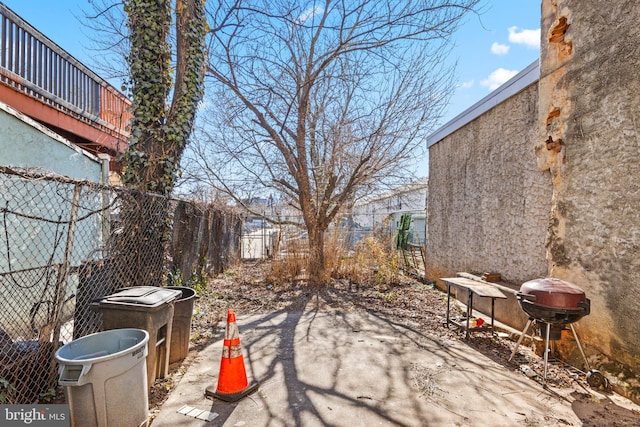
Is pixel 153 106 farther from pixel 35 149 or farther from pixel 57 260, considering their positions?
pixel 57 260

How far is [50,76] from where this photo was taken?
21.4 feet

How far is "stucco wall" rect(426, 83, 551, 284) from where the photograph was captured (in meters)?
5.05

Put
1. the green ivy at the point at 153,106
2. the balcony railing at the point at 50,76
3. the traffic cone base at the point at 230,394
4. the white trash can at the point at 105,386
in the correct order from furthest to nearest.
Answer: the balcony railing at the point at 50,76 < the green ivy at the point at 153,106 < the traffic cone base at the point at 230,394 < the white trash can at the point at 105,386

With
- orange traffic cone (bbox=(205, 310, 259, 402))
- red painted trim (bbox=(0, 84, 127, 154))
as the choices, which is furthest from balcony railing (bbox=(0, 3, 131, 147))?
orange traffic cone (bbox=(205, 310, 259, 402))

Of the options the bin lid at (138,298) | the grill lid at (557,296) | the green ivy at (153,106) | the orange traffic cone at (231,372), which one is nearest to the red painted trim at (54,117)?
the green ivy at (153,106)

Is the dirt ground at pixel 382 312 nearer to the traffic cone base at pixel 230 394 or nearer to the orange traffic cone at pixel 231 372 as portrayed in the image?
the traffic cone base at pixel 230 394

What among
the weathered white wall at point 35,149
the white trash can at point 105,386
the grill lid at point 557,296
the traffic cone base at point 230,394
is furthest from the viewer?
the weathered white wall at point 35,149

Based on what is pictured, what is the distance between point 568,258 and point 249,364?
13.0 ft

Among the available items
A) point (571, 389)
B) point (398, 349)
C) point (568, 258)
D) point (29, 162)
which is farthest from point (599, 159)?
point (29, 162)

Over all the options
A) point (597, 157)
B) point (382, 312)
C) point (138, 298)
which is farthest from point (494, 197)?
point (138, 298)

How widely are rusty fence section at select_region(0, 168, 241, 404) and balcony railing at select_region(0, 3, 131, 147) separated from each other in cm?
219

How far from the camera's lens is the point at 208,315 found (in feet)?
19.6

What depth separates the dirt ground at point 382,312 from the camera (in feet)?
10.3

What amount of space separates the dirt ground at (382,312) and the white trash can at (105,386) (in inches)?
23.4
